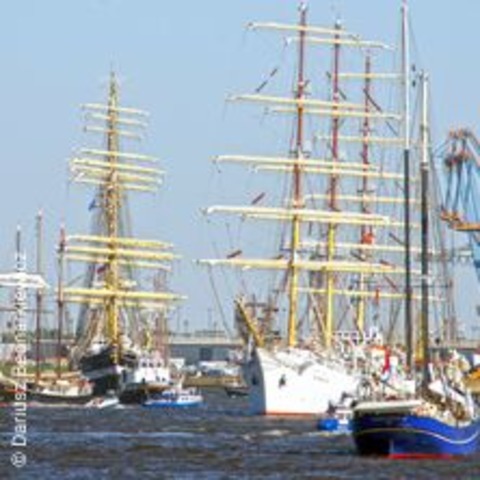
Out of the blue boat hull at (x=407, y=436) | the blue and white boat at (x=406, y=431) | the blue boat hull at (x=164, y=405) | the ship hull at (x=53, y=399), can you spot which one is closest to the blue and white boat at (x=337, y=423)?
the blue boat hull at (x=407, y=436)

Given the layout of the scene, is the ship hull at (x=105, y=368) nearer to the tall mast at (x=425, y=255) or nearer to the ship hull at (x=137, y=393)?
the ship hull at (x=137, y=393)

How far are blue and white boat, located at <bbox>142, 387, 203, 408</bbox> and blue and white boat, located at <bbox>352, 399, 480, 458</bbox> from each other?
87.9 meters

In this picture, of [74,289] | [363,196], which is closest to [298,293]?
[363,196]

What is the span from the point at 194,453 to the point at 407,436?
1228 cm

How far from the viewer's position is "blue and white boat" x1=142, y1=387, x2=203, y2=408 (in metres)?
177

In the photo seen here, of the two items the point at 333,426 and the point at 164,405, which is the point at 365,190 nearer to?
the point at 164,405

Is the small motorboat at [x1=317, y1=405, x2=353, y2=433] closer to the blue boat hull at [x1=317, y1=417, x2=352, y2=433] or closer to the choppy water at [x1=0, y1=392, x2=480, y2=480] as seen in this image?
the blue boat hull at [x1=317, y1=417, x2=352, y2=433]

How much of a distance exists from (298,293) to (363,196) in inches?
916

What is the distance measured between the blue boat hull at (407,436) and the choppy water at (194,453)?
0.69 m

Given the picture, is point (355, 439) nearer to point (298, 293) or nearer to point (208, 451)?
point (208, 451)

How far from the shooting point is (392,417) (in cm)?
8675

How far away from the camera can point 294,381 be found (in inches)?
6206

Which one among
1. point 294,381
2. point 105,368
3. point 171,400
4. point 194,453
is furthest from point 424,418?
point 105,368

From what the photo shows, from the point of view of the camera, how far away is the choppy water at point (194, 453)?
82.0 m
